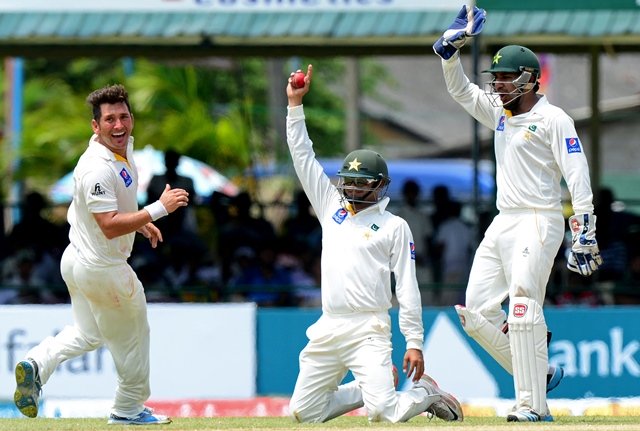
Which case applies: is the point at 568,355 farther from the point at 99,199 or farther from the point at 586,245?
the point at 99,199

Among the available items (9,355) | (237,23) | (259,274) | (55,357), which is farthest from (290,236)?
(55,357)

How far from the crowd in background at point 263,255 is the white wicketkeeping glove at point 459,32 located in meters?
5.75

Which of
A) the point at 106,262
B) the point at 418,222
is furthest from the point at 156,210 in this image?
the point at 418,222

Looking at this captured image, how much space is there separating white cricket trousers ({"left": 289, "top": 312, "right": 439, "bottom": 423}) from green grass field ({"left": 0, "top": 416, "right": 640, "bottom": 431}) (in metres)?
0.10

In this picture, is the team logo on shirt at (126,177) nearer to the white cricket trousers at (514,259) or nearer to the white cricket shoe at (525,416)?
the white cricket trousers at (514,259)

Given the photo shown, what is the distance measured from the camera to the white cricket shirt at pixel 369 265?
859cm

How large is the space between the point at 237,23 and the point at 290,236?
8.76 feet

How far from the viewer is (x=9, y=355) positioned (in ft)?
42.3

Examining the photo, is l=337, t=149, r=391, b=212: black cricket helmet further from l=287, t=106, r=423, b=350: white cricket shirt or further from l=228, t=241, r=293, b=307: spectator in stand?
l=228, t=241, r=293, b=307: spectator in stand

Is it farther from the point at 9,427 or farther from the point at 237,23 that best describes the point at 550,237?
the point at 237,23

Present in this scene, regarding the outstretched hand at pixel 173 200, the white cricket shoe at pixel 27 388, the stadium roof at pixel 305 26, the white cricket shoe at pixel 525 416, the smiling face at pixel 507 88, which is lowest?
the white cricket shoe at pixel 525 416

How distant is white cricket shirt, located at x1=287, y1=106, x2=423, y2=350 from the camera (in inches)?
338

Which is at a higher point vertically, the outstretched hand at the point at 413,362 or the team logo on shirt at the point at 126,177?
the team logo on shirt at the point at 126,177

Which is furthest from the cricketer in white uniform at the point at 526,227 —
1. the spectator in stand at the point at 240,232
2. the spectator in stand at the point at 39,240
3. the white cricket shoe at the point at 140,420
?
the spectator in stand at the point at 39,240
